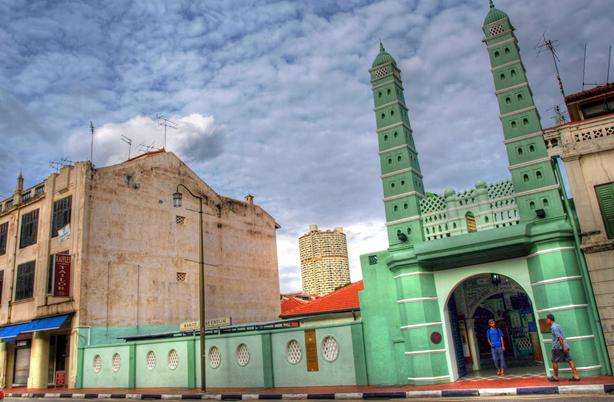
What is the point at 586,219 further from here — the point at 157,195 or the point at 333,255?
the point at 333,255

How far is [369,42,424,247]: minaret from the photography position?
16203 mm

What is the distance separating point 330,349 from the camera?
54.1ft

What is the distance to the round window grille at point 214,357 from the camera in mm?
19078

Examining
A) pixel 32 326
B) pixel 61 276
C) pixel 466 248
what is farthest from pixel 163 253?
pixel 466 248

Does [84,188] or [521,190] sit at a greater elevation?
[84,188]

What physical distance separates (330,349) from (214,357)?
5.24 meters

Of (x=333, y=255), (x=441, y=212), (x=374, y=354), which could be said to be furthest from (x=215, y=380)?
(x=333, y=255)

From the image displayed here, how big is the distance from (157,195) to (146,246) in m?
3.23

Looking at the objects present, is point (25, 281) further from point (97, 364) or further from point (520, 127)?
point (520, 127)

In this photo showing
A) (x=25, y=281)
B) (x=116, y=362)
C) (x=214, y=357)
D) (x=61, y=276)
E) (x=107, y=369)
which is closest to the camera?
(x=214, y=357)

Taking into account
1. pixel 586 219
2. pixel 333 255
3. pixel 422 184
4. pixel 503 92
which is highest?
pixel 333 255

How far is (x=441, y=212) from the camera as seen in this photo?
15.7 meters

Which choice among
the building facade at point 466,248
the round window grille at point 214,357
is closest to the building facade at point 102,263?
the round window grille at point 214,357

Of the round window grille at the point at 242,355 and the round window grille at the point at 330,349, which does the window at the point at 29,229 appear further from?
the round window grille at the point at 330,349
